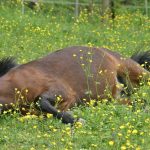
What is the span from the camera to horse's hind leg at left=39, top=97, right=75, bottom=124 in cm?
673

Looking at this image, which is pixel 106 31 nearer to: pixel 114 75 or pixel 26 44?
pixel 26 44

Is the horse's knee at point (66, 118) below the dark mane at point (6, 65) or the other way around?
below

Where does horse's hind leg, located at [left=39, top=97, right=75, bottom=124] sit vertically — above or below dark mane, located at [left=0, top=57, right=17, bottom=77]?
below

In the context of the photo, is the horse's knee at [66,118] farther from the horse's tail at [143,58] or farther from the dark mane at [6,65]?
the horse's tail at [143,58]

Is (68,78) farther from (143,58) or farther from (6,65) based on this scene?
(143,58)

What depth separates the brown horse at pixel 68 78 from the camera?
6.91m

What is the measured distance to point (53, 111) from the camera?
680 centimetres

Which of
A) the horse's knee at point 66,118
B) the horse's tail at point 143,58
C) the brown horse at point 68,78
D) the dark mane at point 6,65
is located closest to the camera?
the horse's knee at point 66,118

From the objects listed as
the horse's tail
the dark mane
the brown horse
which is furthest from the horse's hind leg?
the horse's tail

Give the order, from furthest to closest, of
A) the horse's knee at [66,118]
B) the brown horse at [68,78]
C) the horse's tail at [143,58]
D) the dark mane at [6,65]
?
the horse's tail at [143,58] < the dark mane at [6,65] < the brown horse at [68,78] < the horse's knee at [66,118]

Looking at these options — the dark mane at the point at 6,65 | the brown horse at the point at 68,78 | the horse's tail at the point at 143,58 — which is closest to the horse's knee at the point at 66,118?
the brown horse at the point at 68,78

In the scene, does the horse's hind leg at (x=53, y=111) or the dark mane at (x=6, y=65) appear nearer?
the horse's hind leg at (x=53, y=111)

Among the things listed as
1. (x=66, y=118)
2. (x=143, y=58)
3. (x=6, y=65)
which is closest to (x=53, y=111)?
(x=66, y=118)

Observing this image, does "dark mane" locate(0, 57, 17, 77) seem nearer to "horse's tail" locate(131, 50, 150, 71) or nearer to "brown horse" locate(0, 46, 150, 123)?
"brown horse" locate(0, 46, 150, 123)
